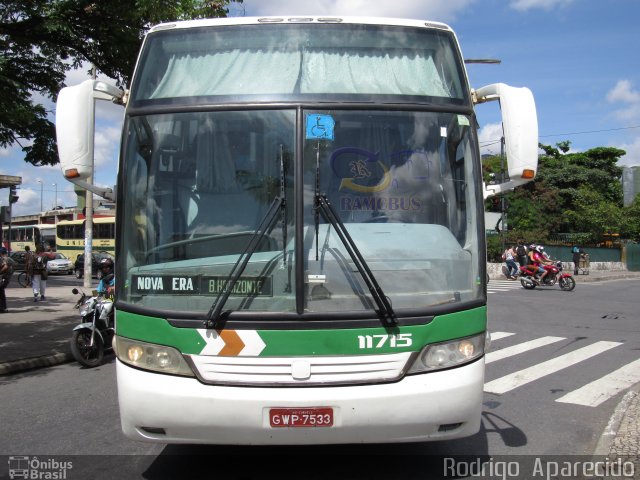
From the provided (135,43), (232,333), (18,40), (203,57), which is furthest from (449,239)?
(18,40)

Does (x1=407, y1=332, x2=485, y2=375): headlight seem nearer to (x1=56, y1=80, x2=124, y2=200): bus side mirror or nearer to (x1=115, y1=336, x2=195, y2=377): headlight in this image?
(x1=115, y1=336, x2=195, y2=377): headlight

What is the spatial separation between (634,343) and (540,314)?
4.30 m

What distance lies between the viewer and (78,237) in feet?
135

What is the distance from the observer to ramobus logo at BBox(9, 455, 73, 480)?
4424 millimetres

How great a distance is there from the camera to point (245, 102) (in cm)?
394

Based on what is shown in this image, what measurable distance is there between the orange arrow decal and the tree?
5925 millimetres

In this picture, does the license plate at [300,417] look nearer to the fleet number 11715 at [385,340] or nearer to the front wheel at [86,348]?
the fleet number 11715 at [385,340]

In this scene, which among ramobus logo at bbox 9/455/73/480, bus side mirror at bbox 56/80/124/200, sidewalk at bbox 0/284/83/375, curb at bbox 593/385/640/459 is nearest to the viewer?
bus side mirror at bbox 56/80/124/200

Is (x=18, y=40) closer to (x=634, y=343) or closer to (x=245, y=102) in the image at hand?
(x=245, y=102)

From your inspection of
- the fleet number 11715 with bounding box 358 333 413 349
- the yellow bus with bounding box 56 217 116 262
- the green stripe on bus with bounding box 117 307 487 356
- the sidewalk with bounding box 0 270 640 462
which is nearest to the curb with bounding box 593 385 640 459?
the sidewalk with bounding box 0 270 640 462

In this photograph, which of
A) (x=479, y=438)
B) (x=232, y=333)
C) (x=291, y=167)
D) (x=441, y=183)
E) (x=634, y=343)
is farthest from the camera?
(x=634, y=343)

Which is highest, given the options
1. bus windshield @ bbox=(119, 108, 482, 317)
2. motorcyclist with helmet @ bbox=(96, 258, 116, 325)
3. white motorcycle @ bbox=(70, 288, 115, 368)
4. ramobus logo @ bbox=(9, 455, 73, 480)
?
bus windshield @ bbox=(119, 108, 482, 317)

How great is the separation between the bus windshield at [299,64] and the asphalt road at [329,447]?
274 cm

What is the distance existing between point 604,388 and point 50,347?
8.15 metres
